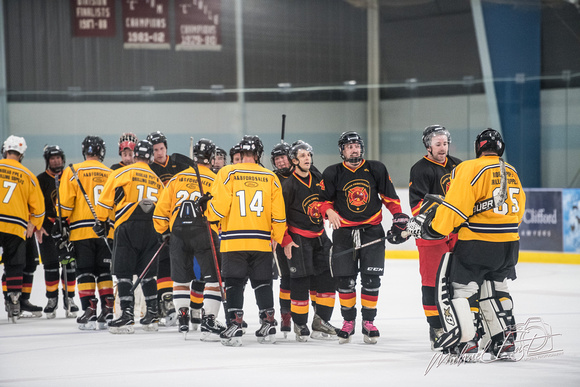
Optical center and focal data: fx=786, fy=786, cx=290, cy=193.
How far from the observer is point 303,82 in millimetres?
13625

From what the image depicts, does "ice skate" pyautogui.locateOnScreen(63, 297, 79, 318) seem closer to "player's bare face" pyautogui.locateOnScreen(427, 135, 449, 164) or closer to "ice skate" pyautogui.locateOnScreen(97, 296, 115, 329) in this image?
"ice skate" pyautogui.locateOnScreen(97, 296, 115, 329)

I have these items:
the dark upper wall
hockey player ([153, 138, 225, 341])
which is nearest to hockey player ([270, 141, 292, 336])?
hockey player ([153, 138, 225, 341])

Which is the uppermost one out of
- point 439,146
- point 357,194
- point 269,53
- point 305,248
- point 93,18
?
point 93,18

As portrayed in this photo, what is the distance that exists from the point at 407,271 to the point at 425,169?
4.77 meters

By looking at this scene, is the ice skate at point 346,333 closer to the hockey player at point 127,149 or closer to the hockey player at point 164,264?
the hockey player at point 164,264

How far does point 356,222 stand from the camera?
5023mm

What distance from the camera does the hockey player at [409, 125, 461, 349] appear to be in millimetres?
4699

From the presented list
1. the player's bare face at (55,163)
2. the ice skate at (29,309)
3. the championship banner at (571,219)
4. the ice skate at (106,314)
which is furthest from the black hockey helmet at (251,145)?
the championship banner at (571,219)

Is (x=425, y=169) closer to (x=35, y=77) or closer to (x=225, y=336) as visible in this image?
(x=225, y=336)

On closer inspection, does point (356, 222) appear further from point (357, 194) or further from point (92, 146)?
point (92, 146)

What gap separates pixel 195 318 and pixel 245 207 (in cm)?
117

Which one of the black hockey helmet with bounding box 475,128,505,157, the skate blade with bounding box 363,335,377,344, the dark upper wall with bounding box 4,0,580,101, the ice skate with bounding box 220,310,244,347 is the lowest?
the skate blade with bounding box 363,335,377,344

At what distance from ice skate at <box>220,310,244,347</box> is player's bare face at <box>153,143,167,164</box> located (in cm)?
176

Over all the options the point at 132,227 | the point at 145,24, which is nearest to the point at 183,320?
the point at 132,227
